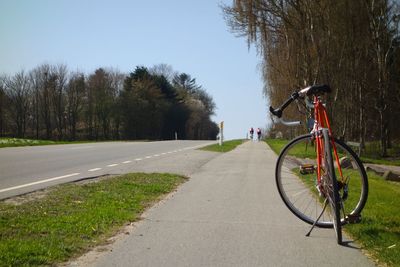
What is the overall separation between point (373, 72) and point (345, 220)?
95.7 feet

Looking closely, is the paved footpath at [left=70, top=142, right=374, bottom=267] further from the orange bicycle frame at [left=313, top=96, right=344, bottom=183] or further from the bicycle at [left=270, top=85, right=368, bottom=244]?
the orange bicycle frame at [left=313, top=96, right=344, bottom=183]

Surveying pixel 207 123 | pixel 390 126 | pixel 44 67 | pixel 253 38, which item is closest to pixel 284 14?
pixel 253 38

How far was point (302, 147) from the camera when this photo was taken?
6.57 m

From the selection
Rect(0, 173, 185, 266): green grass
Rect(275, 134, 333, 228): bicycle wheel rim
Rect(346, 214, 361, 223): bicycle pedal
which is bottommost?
Rect(0, 173, 185, 266): green grass

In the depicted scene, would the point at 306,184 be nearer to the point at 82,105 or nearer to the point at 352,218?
the point at 352,218

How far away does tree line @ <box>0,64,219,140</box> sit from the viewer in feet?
267

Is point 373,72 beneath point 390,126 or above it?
above

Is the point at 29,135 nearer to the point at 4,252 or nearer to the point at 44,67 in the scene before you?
the point at 44,67

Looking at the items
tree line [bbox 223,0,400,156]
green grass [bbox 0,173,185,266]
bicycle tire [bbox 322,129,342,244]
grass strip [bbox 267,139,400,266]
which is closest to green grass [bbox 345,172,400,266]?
grass strip [bbox 267,139,400,266]

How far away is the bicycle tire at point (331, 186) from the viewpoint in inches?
219

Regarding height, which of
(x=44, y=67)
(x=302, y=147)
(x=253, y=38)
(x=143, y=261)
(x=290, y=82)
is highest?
(x=44, y=67)

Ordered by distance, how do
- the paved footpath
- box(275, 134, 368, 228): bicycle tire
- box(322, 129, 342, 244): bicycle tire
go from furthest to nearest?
box(275, 134, 368, 228): bicycle tire → box(322, 129, 342, 244): bicycle tire → the paved footpath

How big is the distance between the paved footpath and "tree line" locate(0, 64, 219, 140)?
75129mm

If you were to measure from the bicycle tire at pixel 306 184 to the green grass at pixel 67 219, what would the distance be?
2.12 m
